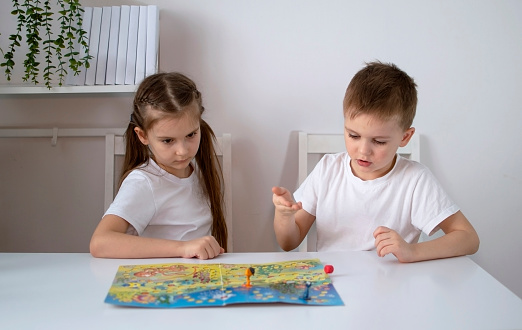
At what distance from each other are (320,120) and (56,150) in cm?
84

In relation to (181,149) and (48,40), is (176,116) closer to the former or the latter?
(181,149)

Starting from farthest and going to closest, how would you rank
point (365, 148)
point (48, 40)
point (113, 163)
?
point (113, 163) → point (48, 40) → point (365, 148)

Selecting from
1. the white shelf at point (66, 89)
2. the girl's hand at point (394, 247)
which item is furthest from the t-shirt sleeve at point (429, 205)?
the white shelf at point (66, 89)

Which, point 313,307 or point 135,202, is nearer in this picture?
point 313,307

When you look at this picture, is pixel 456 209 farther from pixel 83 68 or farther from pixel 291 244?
pixel 83 68

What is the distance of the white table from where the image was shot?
0.82 meters

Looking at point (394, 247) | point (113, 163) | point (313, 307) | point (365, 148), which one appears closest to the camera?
point (313, 307)

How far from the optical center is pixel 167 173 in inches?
60.2

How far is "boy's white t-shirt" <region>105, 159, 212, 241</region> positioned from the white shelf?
0.25m

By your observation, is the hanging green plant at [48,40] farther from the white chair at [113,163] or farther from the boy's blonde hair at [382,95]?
the boy's blonde hair at [382,95]

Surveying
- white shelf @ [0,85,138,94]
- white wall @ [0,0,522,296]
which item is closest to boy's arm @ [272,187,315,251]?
white wall @ [0,0,522,296]

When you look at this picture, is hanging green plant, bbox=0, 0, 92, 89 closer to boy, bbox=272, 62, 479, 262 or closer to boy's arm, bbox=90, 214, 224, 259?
boy's arm, bbox=90, 214, 224, 259

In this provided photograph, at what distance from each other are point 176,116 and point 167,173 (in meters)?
0.19

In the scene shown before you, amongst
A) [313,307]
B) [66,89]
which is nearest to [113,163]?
[66,89]
